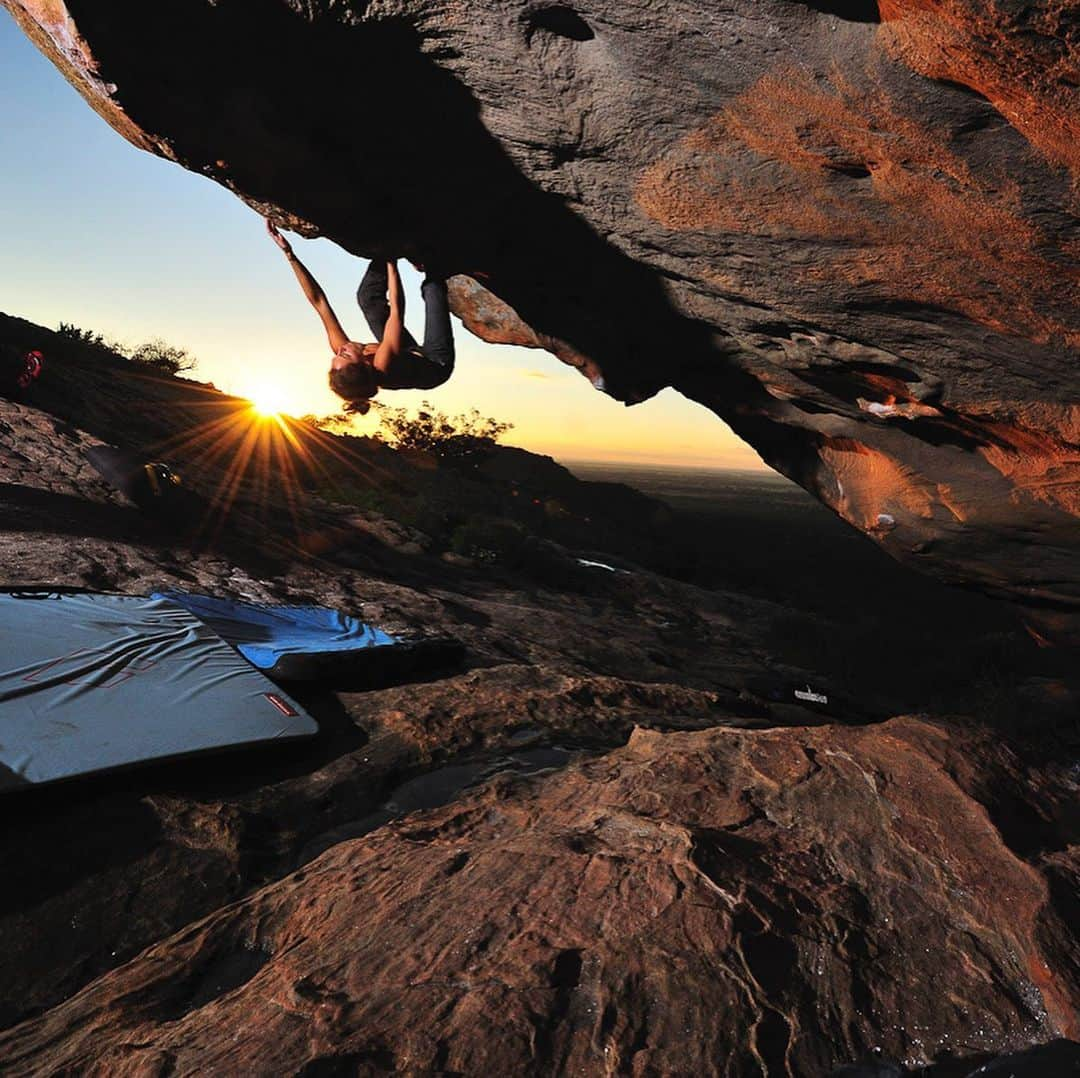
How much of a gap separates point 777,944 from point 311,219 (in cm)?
658

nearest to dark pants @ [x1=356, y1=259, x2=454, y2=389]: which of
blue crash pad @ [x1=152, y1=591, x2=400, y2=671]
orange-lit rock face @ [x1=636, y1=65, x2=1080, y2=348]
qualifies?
blue crash pad @ [x1=152, y1=591, x2=400, y2=671]

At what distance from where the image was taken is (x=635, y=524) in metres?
36.3

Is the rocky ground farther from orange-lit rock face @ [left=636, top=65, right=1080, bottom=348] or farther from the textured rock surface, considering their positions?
orange-lit rock face @ [left=636, top=65, right=1080, bottom=348]

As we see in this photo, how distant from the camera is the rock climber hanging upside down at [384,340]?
6770mm

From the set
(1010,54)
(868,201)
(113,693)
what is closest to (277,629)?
(113,693)

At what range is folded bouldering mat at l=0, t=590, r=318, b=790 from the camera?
3.81 metres

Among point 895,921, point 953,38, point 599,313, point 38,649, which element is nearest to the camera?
point 895,921

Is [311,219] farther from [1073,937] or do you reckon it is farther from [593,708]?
[1073,937]

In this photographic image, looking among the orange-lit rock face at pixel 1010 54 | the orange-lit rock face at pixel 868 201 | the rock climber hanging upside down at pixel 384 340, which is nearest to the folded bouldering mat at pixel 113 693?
the rock climber hanging upside down at pixel 384 340

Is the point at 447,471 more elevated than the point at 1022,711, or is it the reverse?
the point at 447,471

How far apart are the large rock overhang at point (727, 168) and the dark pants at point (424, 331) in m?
0.68

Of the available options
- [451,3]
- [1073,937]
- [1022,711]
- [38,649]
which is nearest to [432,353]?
[451,3]

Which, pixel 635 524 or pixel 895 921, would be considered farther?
pixel 635 524

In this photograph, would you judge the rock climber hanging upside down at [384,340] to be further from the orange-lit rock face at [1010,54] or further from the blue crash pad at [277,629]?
the orange-lit rock face at [1010,54]
